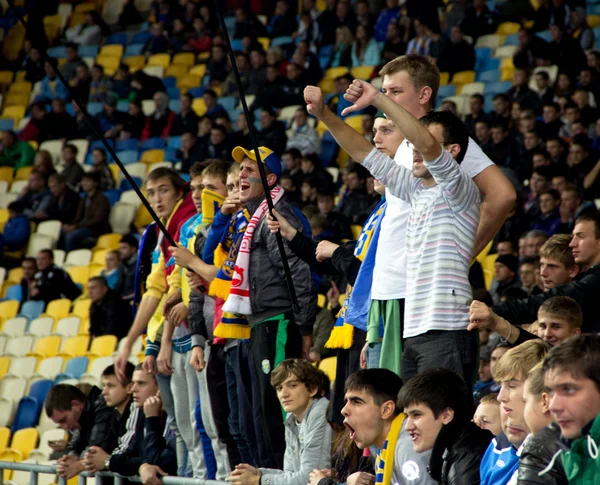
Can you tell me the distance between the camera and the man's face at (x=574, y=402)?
2641 millimetres

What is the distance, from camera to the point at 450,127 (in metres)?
4.02

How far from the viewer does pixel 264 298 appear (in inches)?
200

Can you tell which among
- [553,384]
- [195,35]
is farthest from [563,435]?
[195,35]

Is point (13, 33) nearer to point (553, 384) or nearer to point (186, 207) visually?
point (186, 207)

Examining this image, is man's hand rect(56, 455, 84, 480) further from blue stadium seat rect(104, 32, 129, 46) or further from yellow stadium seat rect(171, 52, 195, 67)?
blue stadium seat rect(104, 32, 129, 46)

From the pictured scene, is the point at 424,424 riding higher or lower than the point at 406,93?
lower

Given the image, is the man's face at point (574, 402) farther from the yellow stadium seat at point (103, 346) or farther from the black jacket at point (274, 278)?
the yellow stadium seat at point (103, 346)

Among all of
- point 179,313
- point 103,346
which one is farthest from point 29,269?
point 179,313

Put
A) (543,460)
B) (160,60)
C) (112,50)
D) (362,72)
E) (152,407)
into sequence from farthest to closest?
(112,50) < (160,60) < (362,72) < (152,407) < (543,460)

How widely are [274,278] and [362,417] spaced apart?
128 cm

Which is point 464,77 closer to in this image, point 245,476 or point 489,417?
point 245,476

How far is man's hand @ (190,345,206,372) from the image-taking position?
17.7 ft

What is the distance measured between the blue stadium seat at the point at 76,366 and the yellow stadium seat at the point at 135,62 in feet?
22.3

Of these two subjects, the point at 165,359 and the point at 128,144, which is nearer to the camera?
the point at 165,359
